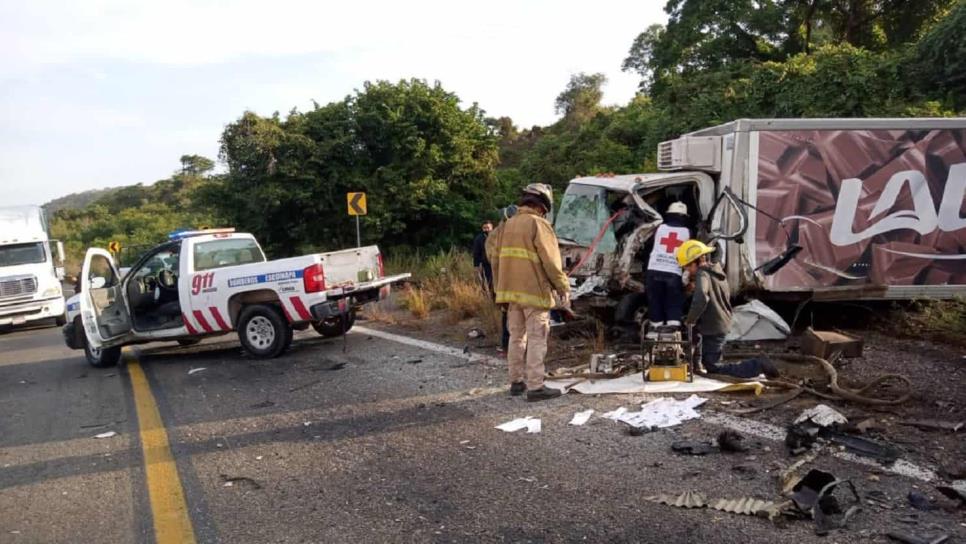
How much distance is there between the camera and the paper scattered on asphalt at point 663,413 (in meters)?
5.50

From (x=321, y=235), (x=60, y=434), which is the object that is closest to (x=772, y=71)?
(x=321, y=235)

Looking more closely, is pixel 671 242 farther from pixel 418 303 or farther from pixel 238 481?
pixel 418 303

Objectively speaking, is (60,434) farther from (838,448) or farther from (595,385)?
(838,448)

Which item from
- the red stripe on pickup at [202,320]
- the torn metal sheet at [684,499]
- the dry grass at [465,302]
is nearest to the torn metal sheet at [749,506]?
the torn metal sheet at [684,499]

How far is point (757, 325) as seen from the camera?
8195mm

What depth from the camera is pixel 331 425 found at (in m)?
6.07

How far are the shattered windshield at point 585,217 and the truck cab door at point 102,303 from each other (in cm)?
602

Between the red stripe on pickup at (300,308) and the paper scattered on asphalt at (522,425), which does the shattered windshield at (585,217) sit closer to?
the red stripe on pickup at (300,308)

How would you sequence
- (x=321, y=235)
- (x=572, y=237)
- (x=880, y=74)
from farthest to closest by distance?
(x=321, y=235), (x=880, y=74), (x=572, y=237)

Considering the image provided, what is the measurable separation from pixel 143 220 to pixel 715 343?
143ft

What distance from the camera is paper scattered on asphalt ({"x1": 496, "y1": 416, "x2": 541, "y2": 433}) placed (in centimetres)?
556

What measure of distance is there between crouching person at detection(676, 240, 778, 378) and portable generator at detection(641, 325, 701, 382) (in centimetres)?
14

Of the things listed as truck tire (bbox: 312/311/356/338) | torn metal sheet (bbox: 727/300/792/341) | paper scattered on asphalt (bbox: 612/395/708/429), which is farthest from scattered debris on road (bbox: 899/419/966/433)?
truck tire (bbox: 312/311/356/338)

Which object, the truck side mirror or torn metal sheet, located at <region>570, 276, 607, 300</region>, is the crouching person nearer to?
torn metal sheet, located at <region>570, 276, 607, 300</region>
